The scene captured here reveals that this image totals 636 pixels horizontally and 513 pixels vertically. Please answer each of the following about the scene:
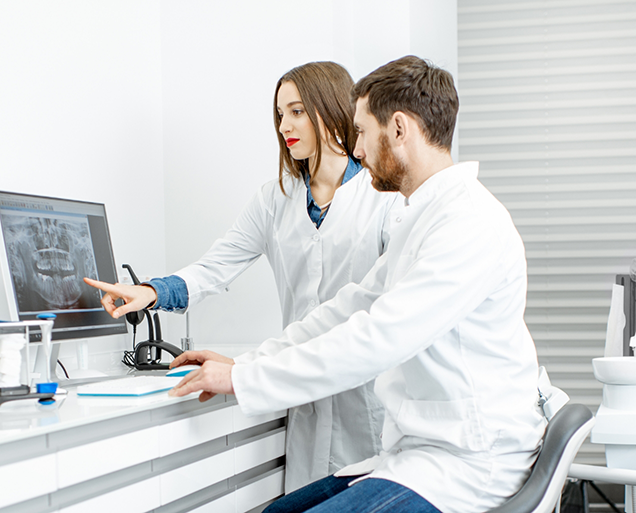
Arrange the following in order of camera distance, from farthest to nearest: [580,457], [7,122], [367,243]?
[580,457], [7,122], [367,243]

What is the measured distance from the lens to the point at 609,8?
3084 mm

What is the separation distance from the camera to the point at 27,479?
113cm

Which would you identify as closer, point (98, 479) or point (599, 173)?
point (98, 479)

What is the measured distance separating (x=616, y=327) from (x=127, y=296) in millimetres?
1812

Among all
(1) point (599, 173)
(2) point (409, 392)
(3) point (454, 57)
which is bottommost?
(2) point (409, 392)

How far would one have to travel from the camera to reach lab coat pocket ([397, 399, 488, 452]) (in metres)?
1.21

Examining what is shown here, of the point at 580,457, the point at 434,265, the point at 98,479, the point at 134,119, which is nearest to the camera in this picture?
the point at 434,265

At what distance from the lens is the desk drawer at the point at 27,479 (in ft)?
3.58

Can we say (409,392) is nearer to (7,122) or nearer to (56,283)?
(56,283)

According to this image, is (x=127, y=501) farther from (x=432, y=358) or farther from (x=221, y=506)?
(x=432, y=358)

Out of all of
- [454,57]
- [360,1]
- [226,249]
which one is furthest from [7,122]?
[454,57]

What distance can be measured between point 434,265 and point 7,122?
1501mm

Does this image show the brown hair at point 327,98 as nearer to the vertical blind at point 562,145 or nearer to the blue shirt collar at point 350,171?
the blue shirt collar at point 350,171

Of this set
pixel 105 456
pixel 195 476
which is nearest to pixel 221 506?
pixel 195 476
